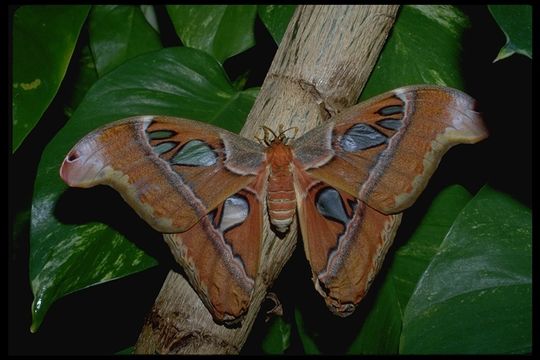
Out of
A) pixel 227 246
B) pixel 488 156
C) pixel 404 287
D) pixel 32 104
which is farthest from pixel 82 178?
pixel 488 156

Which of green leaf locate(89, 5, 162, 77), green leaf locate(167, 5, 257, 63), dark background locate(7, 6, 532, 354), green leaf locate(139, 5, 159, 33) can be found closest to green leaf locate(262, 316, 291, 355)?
dark background locate(7, 6, 532, 354)

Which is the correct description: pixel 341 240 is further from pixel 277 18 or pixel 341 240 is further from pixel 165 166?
pixel 277 18

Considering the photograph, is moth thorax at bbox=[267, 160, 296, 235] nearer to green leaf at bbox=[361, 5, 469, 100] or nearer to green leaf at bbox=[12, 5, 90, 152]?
green leaf at bbox=[361, 5, 469, 100]

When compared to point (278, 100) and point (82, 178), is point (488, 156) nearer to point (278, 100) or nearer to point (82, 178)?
point (278, 100)

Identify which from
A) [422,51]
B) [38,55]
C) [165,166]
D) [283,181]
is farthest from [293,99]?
[38,55]

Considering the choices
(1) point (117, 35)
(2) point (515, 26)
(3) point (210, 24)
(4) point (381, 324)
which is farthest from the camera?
(1) point (117, 35)

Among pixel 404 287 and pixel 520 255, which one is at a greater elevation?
pixel 520 255
